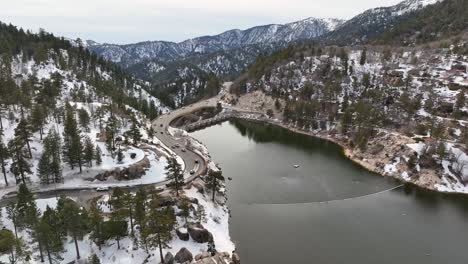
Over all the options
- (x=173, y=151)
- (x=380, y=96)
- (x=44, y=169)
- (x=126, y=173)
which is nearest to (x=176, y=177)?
(x=126, y=173)

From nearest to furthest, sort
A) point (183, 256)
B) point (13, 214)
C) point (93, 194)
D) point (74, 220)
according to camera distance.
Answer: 1. point (74, 220)
2. point (13, 214)
3. point (183, 256)
4. point (93, 194)

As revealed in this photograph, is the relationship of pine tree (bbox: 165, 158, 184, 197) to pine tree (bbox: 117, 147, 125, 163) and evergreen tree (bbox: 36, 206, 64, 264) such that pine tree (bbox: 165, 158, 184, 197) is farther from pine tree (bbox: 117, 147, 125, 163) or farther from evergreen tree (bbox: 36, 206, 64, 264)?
evergreen tree (bbox: 36, 206, 64, 264)

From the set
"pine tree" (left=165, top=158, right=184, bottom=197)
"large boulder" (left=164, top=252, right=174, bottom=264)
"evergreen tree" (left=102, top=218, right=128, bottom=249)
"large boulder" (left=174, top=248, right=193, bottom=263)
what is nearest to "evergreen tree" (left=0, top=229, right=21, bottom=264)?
"evergreen tree" (left=102, top=218, right=128, bottom=249)

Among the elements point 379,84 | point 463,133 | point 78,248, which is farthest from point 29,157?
point 379,84

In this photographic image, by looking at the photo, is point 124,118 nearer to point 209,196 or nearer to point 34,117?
point 34,117

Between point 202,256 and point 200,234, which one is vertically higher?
point 200,234

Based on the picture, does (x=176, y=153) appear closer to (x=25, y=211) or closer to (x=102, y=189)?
(x=102, y=189)
